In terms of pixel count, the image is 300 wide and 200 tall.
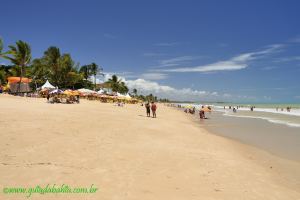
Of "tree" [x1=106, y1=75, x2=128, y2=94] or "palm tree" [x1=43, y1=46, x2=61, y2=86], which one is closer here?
"palm tree" [x1=43, y1=46, x2=61, y2=86]

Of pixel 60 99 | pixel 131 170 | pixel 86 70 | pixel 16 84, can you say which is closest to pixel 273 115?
pixel 60 99

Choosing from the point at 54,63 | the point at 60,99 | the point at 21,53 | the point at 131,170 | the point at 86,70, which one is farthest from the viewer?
the point at 86,70

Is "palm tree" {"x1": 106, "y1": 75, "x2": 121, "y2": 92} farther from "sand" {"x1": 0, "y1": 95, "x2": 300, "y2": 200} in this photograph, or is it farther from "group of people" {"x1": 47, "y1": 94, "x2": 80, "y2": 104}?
"sand" {"x1": 0, "y1": 95, "x2": 300, "y2": 200}

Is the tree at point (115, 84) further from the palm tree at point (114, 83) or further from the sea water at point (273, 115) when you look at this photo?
the sea water at point (273, 115)

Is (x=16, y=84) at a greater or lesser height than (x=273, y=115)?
greater

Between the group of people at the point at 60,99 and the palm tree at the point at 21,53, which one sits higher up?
the palm tree at the point at 21,53

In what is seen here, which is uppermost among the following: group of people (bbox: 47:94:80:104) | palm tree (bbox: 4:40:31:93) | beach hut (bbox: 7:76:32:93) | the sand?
palm tree (bbox: 4:40:31:93)

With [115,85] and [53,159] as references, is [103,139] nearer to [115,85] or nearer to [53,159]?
[53,159]

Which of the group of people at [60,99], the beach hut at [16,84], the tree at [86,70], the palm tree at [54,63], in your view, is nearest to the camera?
the group of people at [60,99]

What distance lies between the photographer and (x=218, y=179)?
282 inches

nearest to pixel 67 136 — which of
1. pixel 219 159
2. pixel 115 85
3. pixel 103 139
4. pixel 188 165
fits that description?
pixel 103 139

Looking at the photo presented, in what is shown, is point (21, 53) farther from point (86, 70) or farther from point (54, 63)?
point (86, 70)

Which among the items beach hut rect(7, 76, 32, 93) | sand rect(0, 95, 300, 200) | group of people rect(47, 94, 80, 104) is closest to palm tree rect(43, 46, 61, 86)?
beach hut rect(7, 76, 32, 93)

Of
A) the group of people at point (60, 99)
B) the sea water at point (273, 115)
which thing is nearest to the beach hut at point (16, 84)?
the group of people at point (60, 99)
